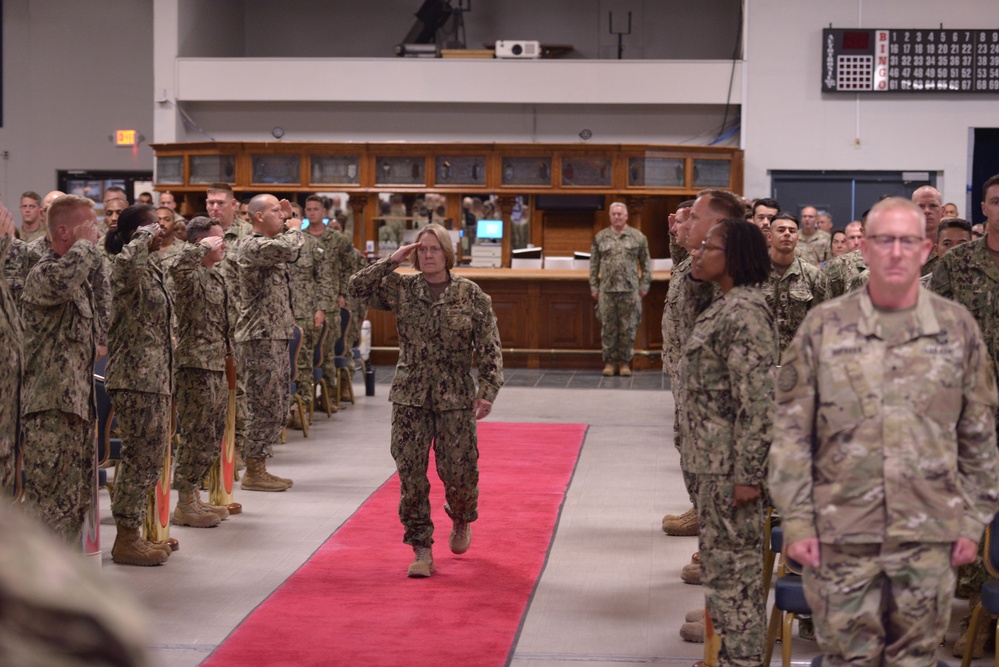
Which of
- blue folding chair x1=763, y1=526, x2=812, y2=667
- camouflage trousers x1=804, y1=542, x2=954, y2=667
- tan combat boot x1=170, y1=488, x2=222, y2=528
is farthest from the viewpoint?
tan combat boot x1=170, y1=488, x2=222, y2=528

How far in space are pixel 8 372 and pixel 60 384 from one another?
0.45 meters

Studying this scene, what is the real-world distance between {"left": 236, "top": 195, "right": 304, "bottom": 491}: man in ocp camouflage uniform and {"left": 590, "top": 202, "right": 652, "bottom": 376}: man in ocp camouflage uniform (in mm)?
5827

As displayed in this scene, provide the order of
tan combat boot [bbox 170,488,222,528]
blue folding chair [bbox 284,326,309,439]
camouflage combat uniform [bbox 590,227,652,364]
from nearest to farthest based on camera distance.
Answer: tan combat boot [bbox 170,488,222,528] < blue folding chair [bbox 284,326,309,439] < camouflage combat uniform [bbox 590,227,652,364]

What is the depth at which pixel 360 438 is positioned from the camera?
9.13 meters

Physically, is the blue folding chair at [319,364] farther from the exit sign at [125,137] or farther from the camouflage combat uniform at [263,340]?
the exit sign at [125,137]

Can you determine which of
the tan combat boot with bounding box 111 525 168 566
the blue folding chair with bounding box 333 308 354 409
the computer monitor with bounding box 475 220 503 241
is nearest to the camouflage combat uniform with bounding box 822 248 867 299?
the tan combat boot with bounding box 111 525 168 566

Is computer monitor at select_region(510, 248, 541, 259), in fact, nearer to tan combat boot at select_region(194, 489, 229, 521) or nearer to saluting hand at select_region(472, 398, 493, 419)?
tan combat boot at select_region(194, 489, 229, 521)

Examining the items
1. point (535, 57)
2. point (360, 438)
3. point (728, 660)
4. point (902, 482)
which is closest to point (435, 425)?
point (728, 660)

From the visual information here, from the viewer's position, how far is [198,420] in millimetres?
6121

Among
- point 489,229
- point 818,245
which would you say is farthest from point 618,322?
point 489,229

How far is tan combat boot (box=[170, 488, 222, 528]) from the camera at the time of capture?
21.0 feet

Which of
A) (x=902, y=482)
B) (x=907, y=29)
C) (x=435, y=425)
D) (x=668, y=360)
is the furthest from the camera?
(x=907, y=29)

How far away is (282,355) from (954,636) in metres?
4.11

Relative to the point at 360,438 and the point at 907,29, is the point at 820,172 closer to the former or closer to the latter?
the point at 907,29
